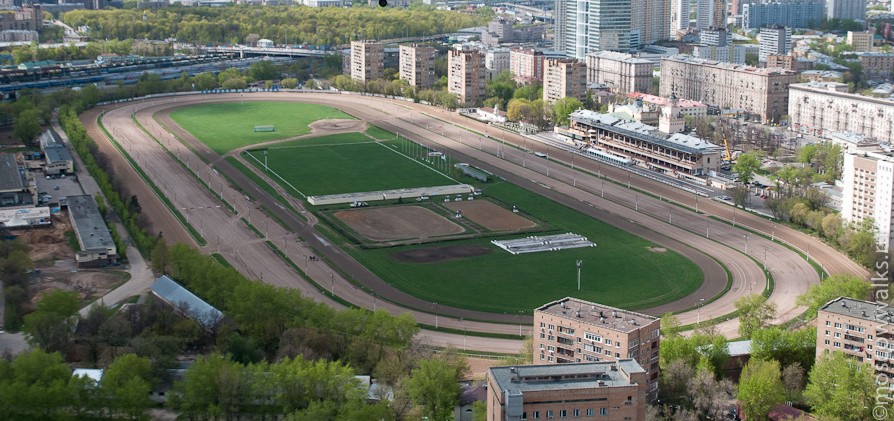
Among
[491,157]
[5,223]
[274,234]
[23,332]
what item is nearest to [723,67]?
[491,157]

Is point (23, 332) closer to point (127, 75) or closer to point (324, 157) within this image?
point (324, 157)

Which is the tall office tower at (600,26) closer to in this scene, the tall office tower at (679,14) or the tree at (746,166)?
the tall office tower at (679,14)

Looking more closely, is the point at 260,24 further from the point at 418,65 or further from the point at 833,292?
the point at 833,292

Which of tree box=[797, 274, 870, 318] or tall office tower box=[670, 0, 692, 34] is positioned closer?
tree box=[797, 274, 870, 318]

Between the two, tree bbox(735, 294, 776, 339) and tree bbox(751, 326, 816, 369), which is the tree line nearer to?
tree bbox(735, 294, 776, 339)

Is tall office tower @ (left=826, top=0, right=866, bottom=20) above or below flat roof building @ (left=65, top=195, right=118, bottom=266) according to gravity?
above

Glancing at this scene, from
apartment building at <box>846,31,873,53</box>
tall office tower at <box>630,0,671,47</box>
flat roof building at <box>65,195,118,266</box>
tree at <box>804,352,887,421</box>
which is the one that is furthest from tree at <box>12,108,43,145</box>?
apartment building at <box>846,31,873,53</box>
